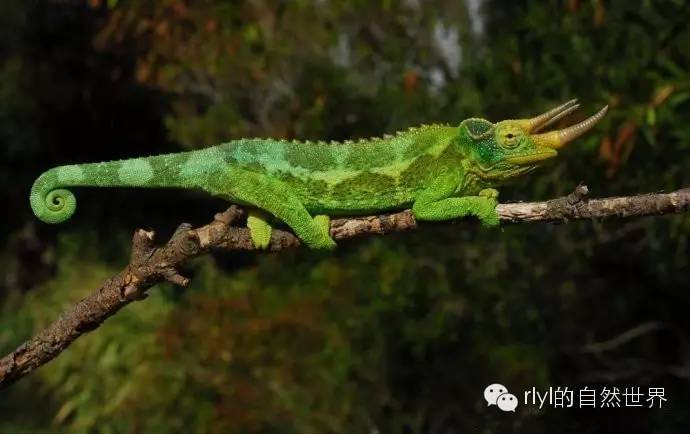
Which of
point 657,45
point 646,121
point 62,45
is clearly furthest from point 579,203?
point 62,45

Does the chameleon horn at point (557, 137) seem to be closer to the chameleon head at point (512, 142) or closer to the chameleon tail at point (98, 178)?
the chameleon head at point (512, 142)

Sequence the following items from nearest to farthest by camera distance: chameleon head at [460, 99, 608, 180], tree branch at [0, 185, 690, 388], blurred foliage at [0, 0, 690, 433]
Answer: tree branch at [0, 185, 690, 388] < chameleon head at [460, 99, 608, 180] < blurred foliage at [0, 0, 690, 433]

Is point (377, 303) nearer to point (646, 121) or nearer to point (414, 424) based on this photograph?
point (414, 424)

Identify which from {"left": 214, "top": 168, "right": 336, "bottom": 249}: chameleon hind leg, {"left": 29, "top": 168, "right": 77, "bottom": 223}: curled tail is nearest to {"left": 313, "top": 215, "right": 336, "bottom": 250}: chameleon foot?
{"left": 214, "top": 168, "right": 336, "bottom": 249}: chameleon hind leg

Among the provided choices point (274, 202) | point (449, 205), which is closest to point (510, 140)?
point (449, 205)

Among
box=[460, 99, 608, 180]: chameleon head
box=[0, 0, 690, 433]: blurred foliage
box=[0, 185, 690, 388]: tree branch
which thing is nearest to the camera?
box=[0, 185, 690, 388]: tree branch

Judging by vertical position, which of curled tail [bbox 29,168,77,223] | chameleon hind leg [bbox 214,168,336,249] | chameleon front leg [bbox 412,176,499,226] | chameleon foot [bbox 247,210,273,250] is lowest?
curled tail [bbox 29,168,77,223]

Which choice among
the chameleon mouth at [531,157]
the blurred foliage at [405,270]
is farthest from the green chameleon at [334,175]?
the blurred foliage at [405,270]

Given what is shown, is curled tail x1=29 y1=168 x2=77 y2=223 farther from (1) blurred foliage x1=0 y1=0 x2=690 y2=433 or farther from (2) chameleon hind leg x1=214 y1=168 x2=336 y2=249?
(1) blurred foliage x1=0 y1=0 x2=690 y2=433
